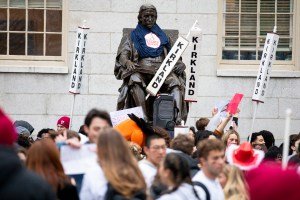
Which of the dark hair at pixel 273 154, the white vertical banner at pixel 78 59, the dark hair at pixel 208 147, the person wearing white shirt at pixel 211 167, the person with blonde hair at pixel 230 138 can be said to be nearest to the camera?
the person wearing white shirt at pixel 211 167

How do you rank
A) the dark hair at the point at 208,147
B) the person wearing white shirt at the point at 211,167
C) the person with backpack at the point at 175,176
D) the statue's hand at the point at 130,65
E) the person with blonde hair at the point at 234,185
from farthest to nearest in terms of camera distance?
the statue's hand at the point at 130,65 < the person with blonde hair at the point at 234,185 < the dark hair at the point at 208,147 < the person wearing white shirt at the point at 211,167 < the person with backpack at the point at 175,176

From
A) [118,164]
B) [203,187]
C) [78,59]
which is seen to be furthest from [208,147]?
[78,59]

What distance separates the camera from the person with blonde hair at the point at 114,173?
8.65 metres

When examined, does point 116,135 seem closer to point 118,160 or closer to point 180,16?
point 118,160

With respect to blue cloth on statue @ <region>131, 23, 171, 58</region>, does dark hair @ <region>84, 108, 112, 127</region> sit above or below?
below

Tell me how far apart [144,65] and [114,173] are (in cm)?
975

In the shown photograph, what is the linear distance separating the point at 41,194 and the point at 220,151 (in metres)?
3.06

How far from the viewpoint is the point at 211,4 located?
24.1 meters

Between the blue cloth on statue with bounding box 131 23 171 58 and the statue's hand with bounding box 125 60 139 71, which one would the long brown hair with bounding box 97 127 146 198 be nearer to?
the statue's hand with bounding box 125 60 139 71

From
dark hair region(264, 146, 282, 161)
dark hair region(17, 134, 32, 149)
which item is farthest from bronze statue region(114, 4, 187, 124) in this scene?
dark hair region(17, 134, 32, 149)

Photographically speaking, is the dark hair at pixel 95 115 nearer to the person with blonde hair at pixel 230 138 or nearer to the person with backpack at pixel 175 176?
the person with backpack at pixel 175 176

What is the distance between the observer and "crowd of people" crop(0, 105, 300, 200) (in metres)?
6.82

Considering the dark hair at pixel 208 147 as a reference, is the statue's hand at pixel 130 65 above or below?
above

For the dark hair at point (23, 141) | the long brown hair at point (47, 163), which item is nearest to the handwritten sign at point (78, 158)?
the long brown hair at point (47, 163)
